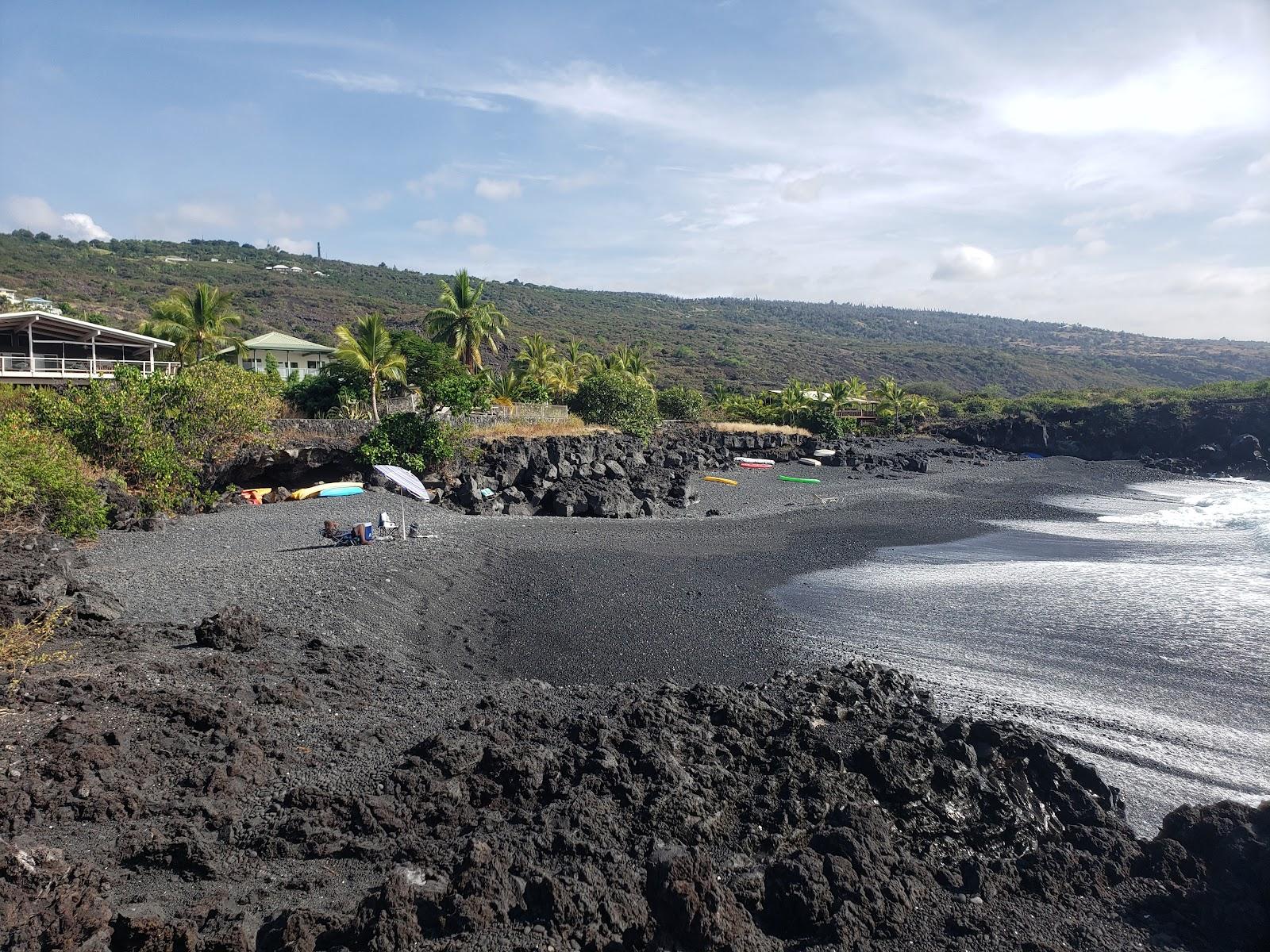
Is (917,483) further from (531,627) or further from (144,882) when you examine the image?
(144,882)

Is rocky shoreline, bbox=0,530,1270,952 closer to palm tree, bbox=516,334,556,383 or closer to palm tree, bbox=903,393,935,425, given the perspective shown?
palm tree, bbox=516,334,556,383

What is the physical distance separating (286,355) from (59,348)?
14.6 meters

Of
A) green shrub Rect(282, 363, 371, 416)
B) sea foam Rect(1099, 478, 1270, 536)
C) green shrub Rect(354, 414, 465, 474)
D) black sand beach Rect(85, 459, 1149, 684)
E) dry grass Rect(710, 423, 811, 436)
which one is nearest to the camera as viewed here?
black sand beach Rect(85, 459, 1149, 684)

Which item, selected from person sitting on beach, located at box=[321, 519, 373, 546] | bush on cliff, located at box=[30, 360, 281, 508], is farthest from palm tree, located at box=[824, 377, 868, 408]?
person sitting on beach, located at box=[321, 519, 373, 546]

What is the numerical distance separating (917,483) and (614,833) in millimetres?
36887

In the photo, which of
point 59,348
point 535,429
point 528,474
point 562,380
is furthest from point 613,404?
point 59,348

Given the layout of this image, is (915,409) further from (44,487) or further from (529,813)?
(529,813)

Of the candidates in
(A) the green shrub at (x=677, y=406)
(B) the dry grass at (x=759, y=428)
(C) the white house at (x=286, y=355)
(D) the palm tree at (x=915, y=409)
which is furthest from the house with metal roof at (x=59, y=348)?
(D) the palm tree at (x=915, y=409)

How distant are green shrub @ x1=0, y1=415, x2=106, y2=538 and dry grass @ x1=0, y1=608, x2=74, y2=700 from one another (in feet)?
20.6

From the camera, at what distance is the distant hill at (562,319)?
77.5 m

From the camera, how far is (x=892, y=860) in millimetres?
6758

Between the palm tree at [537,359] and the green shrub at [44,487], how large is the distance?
1135 inches

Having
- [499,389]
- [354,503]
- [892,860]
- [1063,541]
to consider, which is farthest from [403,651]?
[499,389]

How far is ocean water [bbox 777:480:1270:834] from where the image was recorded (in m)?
9.98
